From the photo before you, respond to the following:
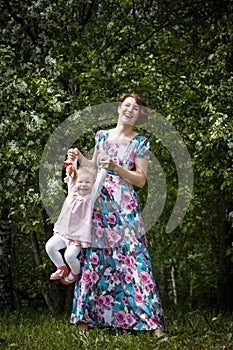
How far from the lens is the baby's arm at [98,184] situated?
4.30 metres

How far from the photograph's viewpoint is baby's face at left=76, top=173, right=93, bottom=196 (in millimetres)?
4352

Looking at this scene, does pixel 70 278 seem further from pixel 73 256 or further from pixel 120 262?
pixel 120 262

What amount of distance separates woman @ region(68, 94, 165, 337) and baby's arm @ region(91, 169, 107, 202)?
0.21ft

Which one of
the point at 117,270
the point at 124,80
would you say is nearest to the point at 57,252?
the point at 117,270

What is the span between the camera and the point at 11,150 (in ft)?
17.8

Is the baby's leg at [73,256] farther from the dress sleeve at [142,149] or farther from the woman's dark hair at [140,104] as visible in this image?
the woman's dark hair at [140,104]

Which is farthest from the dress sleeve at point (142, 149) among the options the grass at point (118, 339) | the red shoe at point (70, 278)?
the grass at point (118, 339)

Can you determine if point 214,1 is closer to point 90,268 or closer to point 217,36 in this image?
point 217,36

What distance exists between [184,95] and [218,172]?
909mm

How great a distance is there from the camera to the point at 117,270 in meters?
4.43

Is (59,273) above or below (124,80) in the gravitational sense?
below

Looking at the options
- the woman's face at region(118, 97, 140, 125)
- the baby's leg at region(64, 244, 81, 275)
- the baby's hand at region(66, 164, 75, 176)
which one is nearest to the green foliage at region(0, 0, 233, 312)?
the woman's face at region(118, 97, 140, 125)

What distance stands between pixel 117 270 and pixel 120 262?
0.06 meters

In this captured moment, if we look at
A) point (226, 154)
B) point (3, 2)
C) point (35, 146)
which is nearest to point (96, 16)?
point (3, 2)
